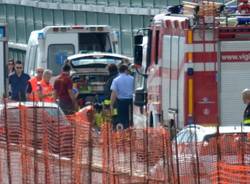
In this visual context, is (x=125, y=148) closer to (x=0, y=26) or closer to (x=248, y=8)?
(x=248, y=8)

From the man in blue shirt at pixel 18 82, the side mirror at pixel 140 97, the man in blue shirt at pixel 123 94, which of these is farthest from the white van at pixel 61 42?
the side mirror at pixel 140 97

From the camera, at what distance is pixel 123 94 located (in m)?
27.4

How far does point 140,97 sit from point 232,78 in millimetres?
3304

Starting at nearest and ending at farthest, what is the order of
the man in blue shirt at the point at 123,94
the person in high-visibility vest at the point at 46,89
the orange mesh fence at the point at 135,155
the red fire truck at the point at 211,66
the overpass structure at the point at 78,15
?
the orange mesh fence at the point at 135,155 → the red fire truck at the point at 211,66 → the man in blue shirt at the point at 123,94 → the person in high-visibility vest at the point at 46,89 → the overpass structure at the point at 78,15

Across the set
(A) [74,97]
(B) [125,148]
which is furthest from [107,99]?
(B) [125,148]

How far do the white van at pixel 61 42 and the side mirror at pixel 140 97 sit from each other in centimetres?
845

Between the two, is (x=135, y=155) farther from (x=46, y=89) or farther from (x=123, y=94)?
(x=46, y=89)

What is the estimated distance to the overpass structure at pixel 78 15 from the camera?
48.8 m

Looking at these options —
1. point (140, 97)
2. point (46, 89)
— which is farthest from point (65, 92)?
point (140, 97)

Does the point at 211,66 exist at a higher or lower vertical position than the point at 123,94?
higher

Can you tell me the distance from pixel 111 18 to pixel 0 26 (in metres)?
19.0

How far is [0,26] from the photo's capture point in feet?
108

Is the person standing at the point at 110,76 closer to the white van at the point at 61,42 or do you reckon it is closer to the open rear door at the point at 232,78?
the white van at the point at 61,42

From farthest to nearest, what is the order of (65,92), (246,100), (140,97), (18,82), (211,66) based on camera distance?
1. (18,82)
2. (65,92)
3. (140,97)
4. (211,66)
5. (246,100)
